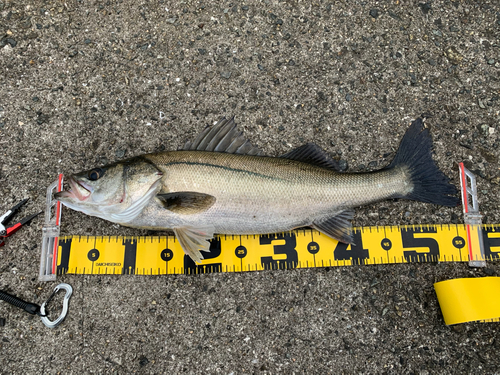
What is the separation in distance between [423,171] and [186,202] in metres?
2.17

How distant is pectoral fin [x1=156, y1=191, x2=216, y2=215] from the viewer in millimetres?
2559

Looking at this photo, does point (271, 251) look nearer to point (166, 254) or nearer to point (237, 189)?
point (237, 189)

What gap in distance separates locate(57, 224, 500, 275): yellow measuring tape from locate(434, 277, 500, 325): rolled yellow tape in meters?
0.25

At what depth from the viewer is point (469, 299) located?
8.80 feet

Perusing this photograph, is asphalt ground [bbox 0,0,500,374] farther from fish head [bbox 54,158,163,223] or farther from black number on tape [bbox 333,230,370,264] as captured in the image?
fish head [bbox 54,158,163,223]

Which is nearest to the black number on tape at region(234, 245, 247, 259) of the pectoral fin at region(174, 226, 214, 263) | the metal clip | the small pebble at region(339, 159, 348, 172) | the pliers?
the pectoral fin at region(174, 226, 214, 263)

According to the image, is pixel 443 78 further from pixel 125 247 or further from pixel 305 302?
pixel 125 247

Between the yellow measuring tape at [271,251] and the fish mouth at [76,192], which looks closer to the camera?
the fish mouth at [76,192]

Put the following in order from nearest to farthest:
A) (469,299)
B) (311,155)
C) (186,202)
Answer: (186,202)
(469,299)
(311,155)

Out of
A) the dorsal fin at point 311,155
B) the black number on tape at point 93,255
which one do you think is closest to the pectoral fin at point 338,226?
the dorsal fin at point 311,155

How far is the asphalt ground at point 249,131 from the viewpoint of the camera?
9.11 ft

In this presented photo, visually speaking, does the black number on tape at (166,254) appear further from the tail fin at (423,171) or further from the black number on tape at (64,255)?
the tail fin at (423,171)

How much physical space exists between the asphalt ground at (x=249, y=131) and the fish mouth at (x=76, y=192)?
54 cm

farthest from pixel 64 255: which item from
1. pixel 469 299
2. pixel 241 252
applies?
pixel 469 299
